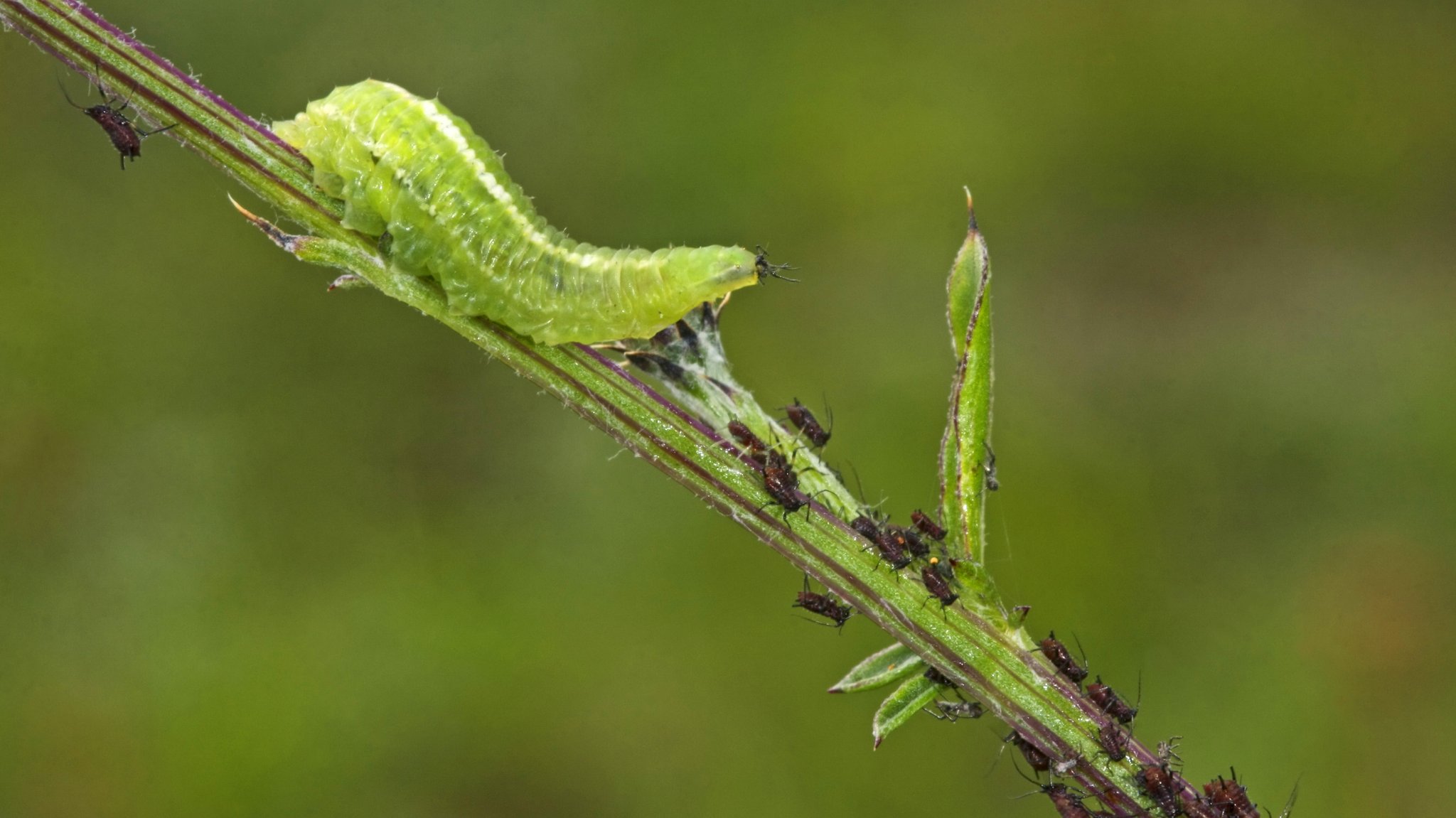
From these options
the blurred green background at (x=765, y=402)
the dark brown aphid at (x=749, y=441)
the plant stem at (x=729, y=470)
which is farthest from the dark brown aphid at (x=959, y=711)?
the blurred green background at (x=765, y=402)

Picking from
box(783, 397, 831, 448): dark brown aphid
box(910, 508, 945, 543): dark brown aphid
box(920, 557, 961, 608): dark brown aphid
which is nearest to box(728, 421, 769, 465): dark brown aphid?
box(920, 557, 961, 608): dark brown aphid

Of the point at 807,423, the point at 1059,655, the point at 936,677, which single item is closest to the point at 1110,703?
the point at 1059,655

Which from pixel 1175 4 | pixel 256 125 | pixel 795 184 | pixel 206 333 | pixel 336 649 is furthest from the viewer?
pixel 1175 4

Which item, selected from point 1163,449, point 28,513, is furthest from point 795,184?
point 28,513

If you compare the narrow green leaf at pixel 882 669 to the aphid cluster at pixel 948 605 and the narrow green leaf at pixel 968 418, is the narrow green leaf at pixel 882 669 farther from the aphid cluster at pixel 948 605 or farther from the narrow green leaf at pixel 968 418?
the narrow green leaf at pixel 968 418

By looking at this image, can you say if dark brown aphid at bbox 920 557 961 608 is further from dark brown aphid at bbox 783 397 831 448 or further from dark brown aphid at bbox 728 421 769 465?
dark brown aphid at bbox 783 397 831 448

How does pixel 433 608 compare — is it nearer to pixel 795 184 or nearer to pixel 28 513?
pixel 28 513
